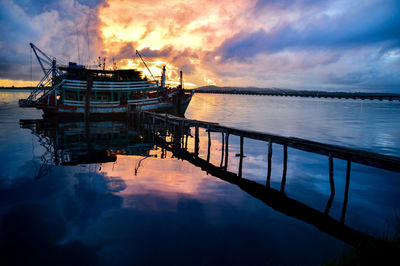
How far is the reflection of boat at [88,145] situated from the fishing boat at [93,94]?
709 centimetres

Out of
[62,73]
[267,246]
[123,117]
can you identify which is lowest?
[267,246]

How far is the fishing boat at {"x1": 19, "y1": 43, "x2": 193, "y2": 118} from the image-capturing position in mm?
34531

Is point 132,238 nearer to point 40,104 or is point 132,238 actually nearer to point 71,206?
point 71,206

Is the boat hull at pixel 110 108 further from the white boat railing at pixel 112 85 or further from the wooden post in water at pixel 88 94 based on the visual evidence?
the white boat railing at pixel 112 85

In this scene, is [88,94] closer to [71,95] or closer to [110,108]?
[110,108]

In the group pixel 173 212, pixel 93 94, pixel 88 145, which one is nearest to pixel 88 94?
pixel 93 94

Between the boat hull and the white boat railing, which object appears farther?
the white boat railing

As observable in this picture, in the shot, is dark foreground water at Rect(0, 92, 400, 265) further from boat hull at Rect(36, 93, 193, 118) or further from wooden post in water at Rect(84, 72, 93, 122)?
boat hull at Rect(36, 93, 193, 118)

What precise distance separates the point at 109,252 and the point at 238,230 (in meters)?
4.01

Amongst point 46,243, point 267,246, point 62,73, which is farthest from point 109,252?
point 62,73

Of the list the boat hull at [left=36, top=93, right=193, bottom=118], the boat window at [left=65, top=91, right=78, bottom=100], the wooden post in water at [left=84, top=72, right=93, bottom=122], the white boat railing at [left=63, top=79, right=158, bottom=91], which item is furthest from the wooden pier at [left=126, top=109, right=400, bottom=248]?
the boat window at [left=65, top=91, right=78, bottom=100]

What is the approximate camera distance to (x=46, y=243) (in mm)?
6879

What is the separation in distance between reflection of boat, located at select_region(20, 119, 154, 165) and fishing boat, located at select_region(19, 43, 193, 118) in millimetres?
7086

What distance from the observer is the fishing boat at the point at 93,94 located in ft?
113
